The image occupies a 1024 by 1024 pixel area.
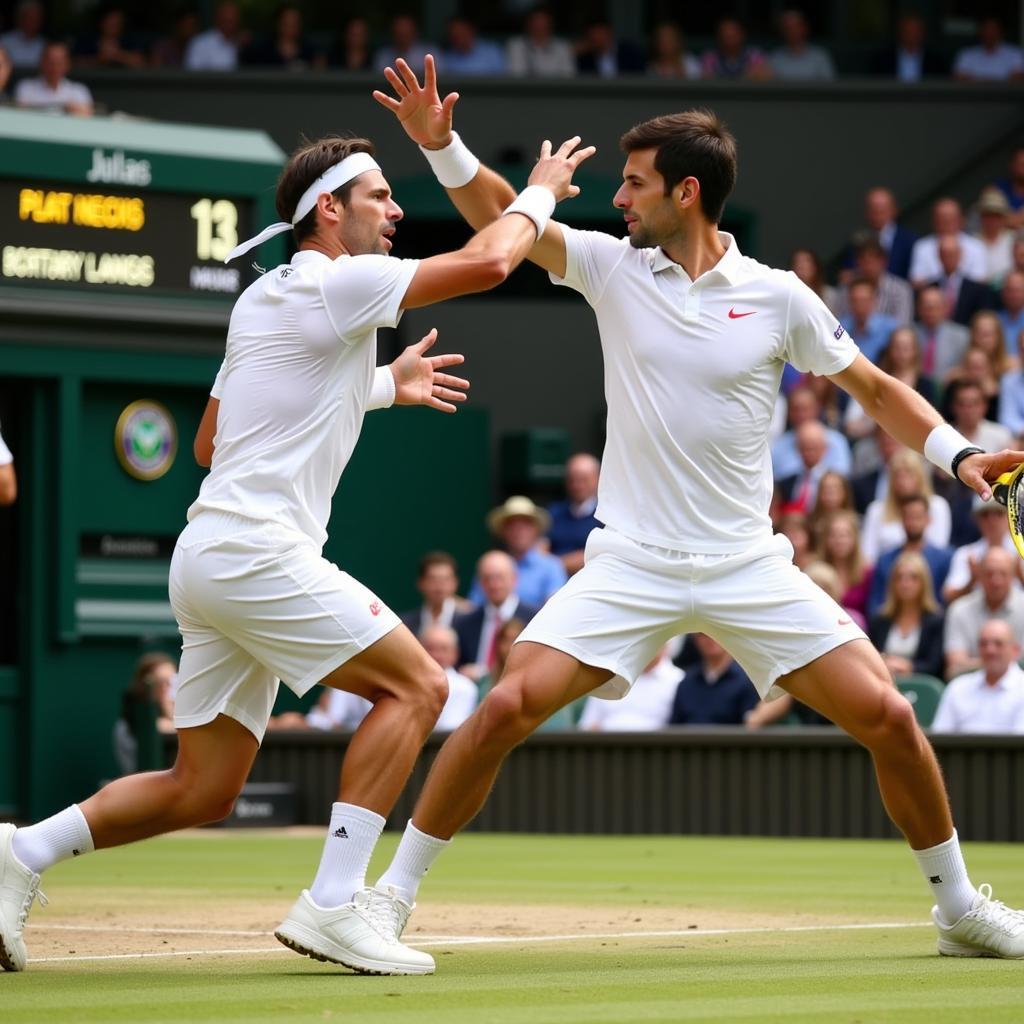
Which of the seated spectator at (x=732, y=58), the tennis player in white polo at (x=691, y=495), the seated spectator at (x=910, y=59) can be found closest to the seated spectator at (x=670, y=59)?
the seated spectator at (x=732, y=58)

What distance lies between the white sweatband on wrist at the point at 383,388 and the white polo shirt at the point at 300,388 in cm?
32

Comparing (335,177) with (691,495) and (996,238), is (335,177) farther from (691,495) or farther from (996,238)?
(996,238)

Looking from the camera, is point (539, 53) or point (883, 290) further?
point (539, 53)

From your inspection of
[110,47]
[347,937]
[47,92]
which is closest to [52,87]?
[47,92]

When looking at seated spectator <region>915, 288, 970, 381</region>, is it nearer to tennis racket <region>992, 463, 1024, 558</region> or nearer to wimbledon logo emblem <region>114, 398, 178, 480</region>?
wimbledon logo emblem <region>114, 398, 178, 480</region>

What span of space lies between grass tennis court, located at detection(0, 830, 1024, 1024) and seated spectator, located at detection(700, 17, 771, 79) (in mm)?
10263

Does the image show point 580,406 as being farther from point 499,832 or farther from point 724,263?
point 724,263

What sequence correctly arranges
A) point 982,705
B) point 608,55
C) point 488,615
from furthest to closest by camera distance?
point 608,55 < point 488,615 < point 982,705

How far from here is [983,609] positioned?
1332 centimetres

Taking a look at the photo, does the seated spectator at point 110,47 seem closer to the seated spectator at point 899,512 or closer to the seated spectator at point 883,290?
the seated spectator at point 883,290

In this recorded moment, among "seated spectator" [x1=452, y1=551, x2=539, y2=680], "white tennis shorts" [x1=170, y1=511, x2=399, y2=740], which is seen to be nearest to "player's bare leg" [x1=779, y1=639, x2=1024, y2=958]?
"white tennis shorts" [x1=170, y1=511, x2=399, y2=740]

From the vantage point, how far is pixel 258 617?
239 inches

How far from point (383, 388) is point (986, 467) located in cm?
174

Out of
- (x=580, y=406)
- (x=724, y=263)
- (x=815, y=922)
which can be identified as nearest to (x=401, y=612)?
(x=580, y=406)
